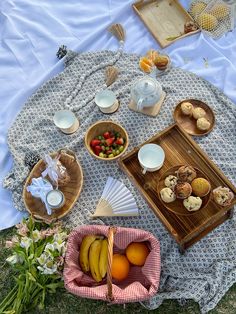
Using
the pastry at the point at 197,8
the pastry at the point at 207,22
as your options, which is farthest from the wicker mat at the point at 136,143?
the pastry at the point at 197,8

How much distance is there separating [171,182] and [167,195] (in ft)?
0.34

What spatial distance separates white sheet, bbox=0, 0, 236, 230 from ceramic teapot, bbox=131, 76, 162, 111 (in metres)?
0.59

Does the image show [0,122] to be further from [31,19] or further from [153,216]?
[153,216]

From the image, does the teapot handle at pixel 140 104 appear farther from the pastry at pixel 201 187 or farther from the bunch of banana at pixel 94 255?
the bunch of banana at pixel 94 255

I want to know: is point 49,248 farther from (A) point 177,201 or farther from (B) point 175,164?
(B) point 175,164

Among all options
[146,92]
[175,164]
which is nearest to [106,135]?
[146,92]

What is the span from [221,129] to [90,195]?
1.23m

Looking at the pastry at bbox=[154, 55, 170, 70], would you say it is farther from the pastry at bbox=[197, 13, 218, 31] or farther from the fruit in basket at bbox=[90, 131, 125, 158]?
the fruit in basket at bbox=[90, 131, 125, 158]

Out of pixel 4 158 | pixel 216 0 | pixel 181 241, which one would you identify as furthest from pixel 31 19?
pixel 181 241

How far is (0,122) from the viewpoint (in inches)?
148

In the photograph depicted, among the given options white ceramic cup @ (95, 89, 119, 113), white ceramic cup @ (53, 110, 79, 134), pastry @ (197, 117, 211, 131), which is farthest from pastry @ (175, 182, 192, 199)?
white ceramic cup @ (53, 110, 79, 134)

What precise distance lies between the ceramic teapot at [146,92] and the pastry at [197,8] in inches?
40.8

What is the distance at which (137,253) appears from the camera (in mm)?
3035

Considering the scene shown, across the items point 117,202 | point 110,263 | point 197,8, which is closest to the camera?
point 110,263
